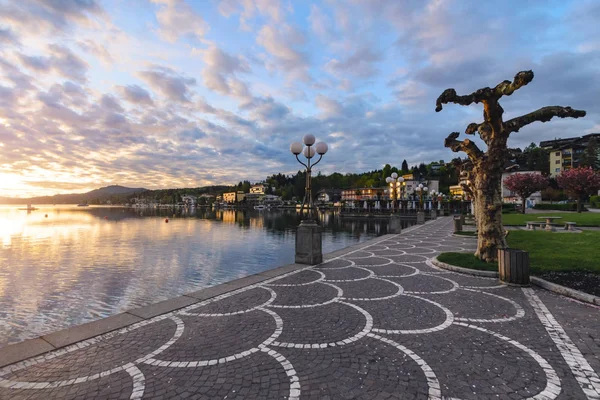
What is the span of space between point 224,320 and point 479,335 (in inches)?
185

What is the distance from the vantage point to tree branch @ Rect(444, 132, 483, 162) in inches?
427

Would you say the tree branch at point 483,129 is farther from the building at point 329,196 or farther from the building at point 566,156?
the building at point 329,196

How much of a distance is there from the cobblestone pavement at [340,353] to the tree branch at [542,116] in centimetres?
543

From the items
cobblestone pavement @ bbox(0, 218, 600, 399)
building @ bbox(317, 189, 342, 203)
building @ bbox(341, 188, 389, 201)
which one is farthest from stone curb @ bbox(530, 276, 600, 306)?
building @ bbox(317, 189, 342, 203)

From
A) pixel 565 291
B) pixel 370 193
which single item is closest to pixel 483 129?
pixel 565 291

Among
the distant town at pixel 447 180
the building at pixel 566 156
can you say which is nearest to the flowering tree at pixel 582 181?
the distant town at pixel 447 180

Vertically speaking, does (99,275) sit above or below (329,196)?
below

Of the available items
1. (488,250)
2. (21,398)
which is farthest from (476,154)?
(21,398)

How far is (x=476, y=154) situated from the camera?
1082 centimetres

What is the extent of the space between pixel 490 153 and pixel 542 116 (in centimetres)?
176

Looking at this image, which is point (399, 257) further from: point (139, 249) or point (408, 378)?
point (139, 249)

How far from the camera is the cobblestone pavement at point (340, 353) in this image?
12.2ft

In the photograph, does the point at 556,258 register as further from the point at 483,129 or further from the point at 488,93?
the point at 488,93

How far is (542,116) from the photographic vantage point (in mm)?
9562
